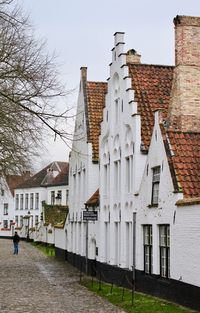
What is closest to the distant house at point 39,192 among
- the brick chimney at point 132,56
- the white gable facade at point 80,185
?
the white gable facade at point 80,185

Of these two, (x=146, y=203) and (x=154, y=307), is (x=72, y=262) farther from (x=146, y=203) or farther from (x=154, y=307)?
(x=154, y=307)

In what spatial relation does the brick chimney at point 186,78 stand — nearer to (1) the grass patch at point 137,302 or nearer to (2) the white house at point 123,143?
(2) the white house at point 123,143

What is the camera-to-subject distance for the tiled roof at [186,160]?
1723cm

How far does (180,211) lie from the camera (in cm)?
1666

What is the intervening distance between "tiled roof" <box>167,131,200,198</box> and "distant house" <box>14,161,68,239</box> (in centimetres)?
5830

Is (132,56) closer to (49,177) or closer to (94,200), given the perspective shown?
(94,200)

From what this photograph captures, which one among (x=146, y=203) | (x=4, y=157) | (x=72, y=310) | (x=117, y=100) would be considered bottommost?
(x=72, y=310)

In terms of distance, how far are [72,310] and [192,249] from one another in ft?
12.2

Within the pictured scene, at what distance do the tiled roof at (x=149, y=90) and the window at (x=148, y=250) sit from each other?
9.83 feet

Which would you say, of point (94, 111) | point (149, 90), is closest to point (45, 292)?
point (149, 90)

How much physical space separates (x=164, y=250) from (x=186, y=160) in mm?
2771

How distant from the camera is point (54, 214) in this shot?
55.1 metres

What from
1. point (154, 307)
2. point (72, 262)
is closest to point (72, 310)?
point (154, 307)

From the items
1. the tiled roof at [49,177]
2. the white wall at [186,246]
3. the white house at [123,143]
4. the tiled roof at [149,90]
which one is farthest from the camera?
the tiled roof at [49,177]
